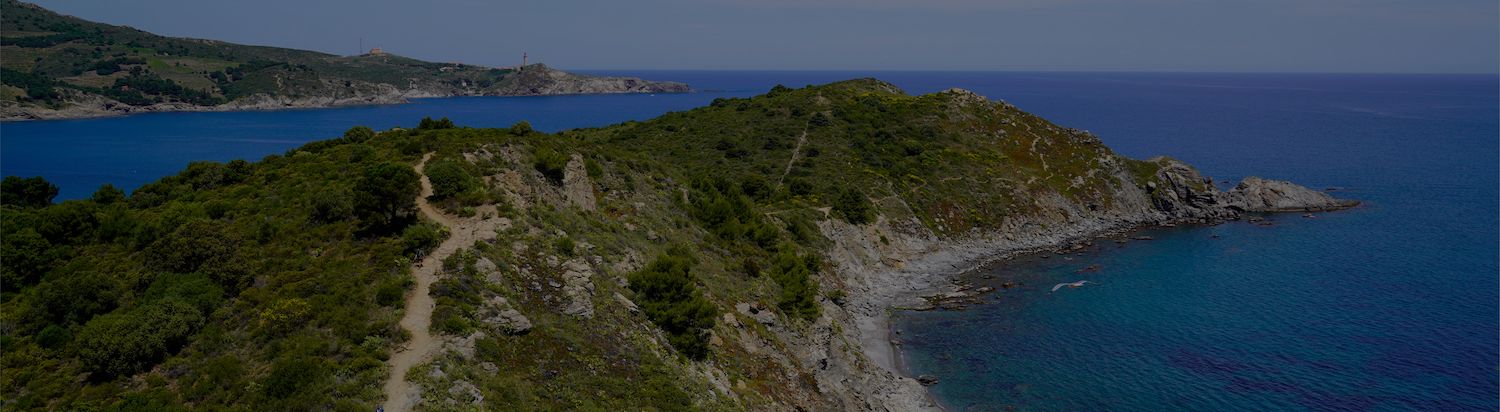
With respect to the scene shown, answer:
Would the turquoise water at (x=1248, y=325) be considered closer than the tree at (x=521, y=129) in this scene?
Yes

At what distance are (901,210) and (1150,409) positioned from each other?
46830 millimetres

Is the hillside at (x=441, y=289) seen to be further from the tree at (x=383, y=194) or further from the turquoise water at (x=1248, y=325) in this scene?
the turquoise water at (x=1248, y=325)

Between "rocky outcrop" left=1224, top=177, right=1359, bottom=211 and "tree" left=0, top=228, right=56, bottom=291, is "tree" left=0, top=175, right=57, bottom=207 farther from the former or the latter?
"rocky outcrop" left=1224, top=177, right=1359, bottom=211

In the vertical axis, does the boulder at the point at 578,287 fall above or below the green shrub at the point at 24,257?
A: below

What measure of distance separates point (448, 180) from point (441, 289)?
1207 centimetres

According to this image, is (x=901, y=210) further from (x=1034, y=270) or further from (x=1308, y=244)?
(x=1308, y=244)

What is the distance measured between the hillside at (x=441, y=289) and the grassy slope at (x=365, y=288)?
130 millimetres

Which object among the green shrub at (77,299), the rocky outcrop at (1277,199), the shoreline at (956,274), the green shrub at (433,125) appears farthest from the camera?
the rocky outcrop at (1277,199)

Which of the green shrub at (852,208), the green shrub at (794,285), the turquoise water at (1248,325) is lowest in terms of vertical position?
the turquoise water at (1248,325)

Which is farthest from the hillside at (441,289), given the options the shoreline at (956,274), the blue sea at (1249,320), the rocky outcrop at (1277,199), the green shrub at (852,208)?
the rocky outcrop at (1277,199)

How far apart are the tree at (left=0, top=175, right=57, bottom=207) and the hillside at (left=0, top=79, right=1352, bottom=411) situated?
16cm

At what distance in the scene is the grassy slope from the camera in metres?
29.9

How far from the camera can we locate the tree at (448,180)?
4472 cm

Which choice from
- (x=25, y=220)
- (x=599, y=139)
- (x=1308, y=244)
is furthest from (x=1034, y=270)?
(x=25, y=220)
